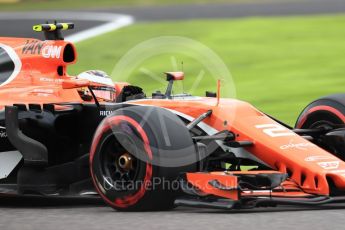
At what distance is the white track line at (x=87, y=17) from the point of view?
28.0 meters

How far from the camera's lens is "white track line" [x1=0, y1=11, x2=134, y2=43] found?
28.0 meters

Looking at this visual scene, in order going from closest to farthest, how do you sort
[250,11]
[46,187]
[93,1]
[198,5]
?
1. [46,187]
2. [250,11]
3. [198,5]
4. [93,1]

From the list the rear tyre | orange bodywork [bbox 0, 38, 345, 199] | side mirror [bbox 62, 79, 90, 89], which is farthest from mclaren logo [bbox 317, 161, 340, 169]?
side mirror [bbox 62, 79, 90, 89]

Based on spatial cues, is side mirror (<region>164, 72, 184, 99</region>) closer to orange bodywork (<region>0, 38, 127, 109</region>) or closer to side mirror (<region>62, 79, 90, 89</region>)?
side mirror (<region>62, 79, 90, 89</region>)

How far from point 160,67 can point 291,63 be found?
115 inches

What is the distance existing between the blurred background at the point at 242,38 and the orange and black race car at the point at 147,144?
862mm

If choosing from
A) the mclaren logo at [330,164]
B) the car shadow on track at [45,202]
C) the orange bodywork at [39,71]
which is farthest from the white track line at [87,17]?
the mclaren logo at [330,164]

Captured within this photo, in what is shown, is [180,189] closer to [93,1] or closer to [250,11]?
[250,11]

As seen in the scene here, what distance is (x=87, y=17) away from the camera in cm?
3238

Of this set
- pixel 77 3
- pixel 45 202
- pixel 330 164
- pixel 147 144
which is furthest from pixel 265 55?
pixel 77 3

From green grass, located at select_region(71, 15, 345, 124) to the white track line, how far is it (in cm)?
82

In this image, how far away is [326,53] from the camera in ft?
72.1

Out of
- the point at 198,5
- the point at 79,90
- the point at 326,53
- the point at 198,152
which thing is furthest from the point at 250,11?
the point at 198,152

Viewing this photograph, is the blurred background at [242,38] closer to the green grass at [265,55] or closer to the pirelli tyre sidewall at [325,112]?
the green grass at [265,55]
